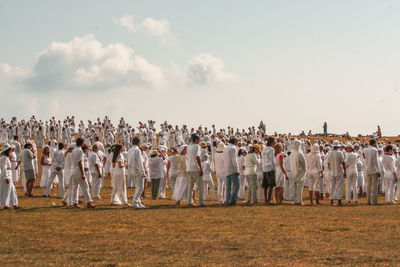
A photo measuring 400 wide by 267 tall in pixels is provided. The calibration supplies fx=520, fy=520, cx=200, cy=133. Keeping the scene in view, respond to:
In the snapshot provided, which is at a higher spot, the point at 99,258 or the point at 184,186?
the point at 184,186

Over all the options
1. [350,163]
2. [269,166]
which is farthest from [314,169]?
[269,166]

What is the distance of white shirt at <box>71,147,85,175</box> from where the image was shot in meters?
15.6

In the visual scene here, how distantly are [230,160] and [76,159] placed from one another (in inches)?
195

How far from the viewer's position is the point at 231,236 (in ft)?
35.1

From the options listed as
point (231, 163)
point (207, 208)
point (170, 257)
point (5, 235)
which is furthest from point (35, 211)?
point (170, 257)

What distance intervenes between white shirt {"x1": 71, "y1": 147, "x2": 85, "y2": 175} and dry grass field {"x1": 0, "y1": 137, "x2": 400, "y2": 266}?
1.18 metres

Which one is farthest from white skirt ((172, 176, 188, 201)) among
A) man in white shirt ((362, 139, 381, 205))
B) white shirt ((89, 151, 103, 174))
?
man in white shirt ((362, 139, 381, 205))

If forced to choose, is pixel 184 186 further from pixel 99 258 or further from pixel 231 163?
pixel 99 258

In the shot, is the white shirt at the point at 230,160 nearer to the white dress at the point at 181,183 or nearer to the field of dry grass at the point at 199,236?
the white dress at the point at 181,183

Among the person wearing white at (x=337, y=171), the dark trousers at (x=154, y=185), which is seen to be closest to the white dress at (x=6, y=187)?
the dark trousers at (x=154, y=185)

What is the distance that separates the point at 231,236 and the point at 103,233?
2.76 meters

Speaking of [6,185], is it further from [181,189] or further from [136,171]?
[181,189]

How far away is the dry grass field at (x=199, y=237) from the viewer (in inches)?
339

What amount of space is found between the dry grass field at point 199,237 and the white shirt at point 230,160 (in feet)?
5.89
